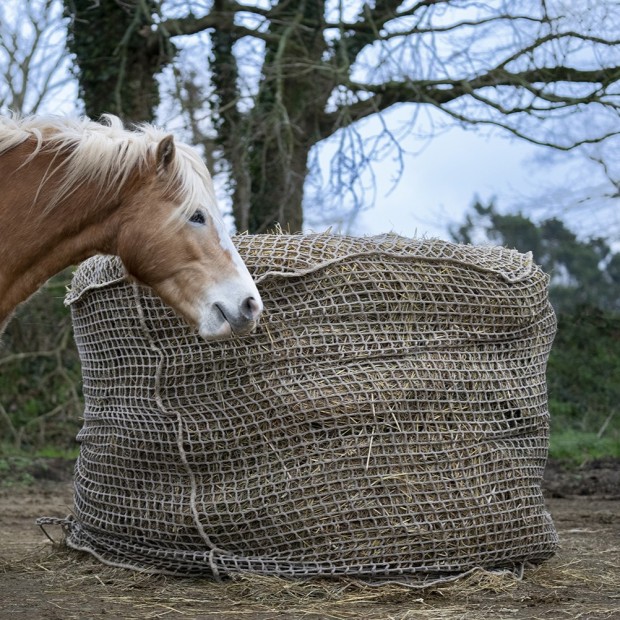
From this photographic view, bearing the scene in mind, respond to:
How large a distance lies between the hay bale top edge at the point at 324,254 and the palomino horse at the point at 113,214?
1.48 ft

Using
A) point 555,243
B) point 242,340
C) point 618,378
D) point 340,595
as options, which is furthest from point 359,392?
point 555,243

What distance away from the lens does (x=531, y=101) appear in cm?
830

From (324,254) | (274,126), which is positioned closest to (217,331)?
(324,254)

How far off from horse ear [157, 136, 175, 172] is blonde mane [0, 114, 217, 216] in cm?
3

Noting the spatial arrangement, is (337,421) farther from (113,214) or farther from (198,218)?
(113,214)

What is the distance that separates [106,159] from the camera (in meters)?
3.47

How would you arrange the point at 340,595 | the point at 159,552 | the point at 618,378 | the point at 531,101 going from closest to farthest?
the point at 340,595, the point at 159,552, the point at 531,101, the point at 618,378

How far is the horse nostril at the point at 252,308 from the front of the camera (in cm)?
325

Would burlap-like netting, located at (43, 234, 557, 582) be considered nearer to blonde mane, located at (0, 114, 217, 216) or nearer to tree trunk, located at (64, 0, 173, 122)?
blonde mane, located at (0, 114, 217, 216)

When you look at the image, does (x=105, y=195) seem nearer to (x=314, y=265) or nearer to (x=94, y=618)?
(x=314, y=265)

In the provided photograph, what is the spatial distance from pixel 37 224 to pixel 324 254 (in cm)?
122

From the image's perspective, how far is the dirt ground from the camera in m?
3.41

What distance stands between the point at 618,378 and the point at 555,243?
786 centimetres

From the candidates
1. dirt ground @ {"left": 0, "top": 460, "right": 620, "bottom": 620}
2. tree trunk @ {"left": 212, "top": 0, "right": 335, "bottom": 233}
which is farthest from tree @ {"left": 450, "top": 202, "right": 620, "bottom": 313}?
dirt ground @ {"left": 0, "top": 460, "right": 620, "bottom": 620}
